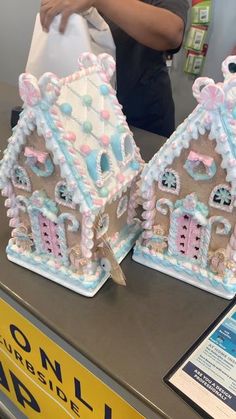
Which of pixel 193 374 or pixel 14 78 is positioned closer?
pixel 193 374

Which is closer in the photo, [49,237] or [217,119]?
[217,119]

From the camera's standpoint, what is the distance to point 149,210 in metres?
0.72

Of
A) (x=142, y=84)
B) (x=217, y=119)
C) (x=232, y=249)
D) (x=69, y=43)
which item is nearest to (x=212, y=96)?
(x=217, y=119)

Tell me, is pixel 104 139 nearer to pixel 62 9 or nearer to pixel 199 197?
pixel 199 197

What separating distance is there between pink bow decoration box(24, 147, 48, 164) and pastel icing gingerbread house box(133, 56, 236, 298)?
0.16 m

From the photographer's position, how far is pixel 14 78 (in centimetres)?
294

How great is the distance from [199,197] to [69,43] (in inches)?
21.4

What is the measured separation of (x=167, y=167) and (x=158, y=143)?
541 millimetres

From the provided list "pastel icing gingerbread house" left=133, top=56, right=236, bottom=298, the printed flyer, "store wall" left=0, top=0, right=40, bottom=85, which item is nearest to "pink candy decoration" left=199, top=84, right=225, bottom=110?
"pastel icing gingerbread house" left=133, top=56, right=236, bottom=298

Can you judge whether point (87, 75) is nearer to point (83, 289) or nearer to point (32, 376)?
point (83, 289)

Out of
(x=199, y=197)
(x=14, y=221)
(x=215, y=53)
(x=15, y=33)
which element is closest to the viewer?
(x=199, y=197)

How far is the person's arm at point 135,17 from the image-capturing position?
953 millimetres

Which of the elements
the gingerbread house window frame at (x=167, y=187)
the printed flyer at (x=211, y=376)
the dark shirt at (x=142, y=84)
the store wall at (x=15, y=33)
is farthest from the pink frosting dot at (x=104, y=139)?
the store wall at (x=15, y=33)

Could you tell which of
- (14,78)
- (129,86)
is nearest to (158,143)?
(129,86)
